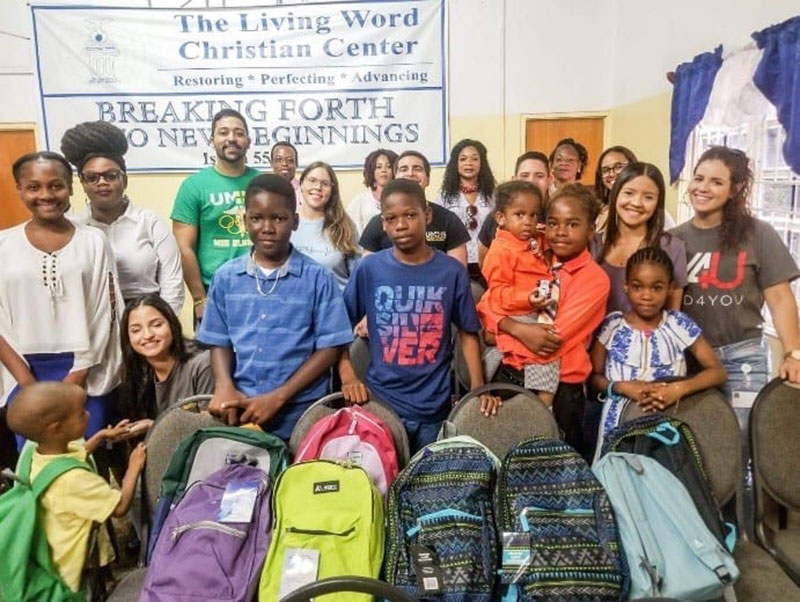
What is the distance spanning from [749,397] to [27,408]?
7.45 ft

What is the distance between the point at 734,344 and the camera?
2.15 meters

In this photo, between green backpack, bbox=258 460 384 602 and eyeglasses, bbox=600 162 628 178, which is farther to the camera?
eyeglasses, bbox=600 162 628 178

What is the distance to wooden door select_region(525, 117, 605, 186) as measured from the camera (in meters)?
5.50

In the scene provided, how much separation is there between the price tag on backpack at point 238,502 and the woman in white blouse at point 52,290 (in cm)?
87

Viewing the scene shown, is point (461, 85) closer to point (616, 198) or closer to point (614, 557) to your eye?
point (616, 198)

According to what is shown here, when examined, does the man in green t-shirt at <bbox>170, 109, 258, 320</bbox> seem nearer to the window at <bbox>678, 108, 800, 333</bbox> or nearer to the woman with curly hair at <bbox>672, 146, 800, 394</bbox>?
the woman with curly hair at <bbox>672, 146, 800, 394</bbox>

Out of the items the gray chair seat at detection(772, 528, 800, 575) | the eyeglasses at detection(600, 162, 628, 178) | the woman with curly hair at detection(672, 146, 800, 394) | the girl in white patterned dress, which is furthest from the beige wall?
the gray chair seat at detection(772, 528, 800, 575)

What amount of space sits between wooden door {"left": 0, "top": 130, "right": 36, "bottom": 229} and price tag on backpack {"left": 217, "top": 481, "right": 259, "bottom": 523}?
194 inches

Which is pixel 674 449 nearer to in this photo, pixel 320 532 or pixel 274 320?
pixel 320 532

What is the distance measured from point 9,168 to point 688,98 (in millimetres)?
5581

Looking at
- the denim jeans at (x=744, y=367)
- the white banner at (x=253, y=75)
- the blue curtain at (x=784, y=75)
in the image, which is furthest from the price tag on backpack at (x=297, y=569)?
the white banner at (x=253, y=75)

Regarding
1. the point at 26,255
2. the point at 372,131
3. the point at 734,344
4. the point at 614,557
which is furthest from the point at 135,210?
the point at 372,131

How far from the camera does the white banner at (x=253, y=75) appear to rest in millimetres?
5176

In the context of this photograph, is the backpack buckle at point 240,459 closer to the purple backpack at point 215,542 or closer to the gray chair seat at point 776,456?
the purple backpack at point 215,542
